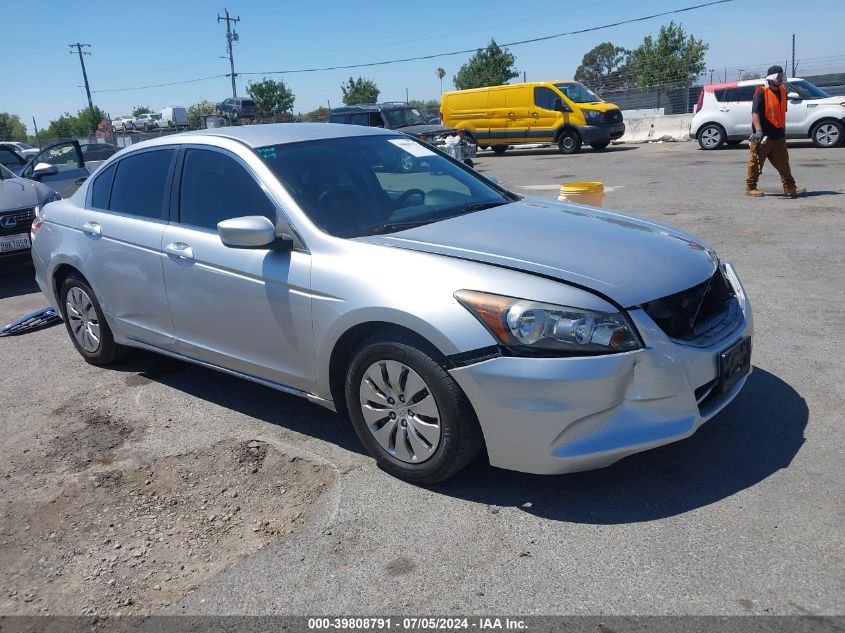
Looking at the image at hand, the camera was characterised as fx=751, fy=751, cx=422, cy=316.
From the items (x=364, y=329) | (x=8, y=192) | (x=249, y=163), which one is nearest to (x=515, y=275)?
(x=364, y=329)

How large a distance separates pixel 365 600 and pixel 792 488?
6.31 feet

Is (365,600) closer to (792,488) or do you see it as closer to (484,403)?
(484,403)

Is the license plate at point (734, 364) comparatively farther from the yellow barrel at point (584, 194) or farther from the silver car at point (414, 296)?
the yellow barrel at point (584, 194)

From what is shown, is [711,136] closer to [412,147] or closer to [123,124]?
[412,147]

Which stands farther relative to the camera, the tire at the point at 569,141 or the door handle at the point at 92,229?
the tire at the point at 569,141

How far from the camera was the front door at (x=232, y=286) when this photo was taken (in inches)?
151

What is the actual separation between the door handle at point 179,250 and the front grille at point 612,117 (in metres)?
20.7

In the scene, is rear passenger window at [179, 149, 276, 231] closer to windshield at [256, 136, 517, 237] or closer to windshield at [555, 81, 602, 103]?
windshield at [256, 136, 517, 237]

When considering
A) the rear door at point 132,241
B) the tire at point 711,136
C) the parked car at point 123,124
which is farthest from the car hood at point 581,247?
the parked car at point 123,124

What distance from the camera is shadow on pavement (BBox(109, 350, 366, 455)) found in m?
4.31

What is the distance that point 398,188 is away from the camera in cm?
445

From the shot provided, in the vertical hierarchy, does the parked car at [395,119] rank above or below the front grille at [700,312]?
above

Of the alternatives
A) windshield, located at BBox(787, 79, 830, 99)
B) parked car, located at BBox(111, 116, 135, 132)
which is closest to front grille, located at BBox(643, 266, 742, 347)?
windshield, located at BBox(787, 79, 830, 99)

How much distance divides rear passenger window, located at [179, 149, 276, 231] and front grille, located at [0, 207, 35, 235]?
16.7 feet
